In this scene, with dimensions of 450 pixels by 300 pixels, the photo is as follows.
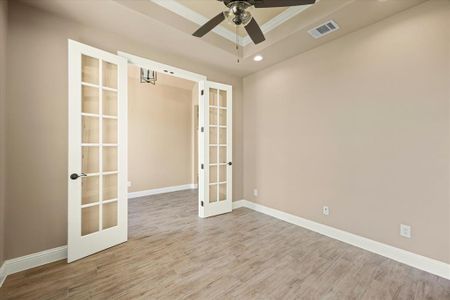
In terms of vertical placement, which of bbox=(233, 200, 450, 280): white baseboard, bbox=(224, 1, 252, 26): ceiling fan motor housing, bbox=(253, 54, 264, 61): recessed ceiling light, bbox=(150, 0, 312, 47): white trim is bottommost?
bbox=(233, 200, 450, 280): white baseboard

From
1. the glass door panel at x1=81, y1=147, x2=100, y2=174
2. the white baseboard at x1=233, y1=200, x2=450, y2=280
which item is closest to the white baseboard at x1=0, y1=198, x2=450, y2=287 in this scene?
the white baseboard at x1=233, y1=200, x2=450, y2=280

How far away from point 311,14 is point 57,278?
4.10 m

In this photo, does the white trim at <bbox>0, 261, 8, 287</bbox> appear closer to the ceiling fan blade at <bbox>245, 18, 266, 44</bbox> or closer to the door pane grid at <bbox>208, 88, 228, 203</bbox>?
the door pane grid at <bbox>208, 88, 228, 203</bbox>

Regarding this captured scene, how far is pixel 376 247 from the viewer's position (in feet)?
7.82

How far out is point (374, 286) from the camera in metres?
1.82

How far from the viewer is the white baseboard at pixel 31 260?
76.1 inches

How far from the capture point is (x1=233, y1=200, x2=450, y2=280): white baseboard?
198cm

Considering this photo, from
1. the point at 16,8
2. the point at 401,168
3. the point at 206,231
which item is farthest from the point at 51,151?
the point at 401,168

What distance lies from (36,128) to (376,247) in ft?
14.0

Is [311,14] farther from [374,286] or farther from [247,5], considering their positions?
[374,286]

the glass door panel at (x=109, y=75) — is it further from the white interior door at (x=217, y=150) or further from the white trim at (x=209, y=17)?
the white interior door at (x=217, y=150)

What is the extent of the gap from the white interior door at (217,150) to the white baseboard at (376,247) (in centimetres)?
108

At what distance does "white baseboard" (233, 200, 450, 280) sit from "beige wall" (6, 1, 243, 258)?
3314 mm

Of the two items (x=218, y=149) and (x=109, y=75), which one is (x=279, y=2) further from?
(x=218, y=149)
